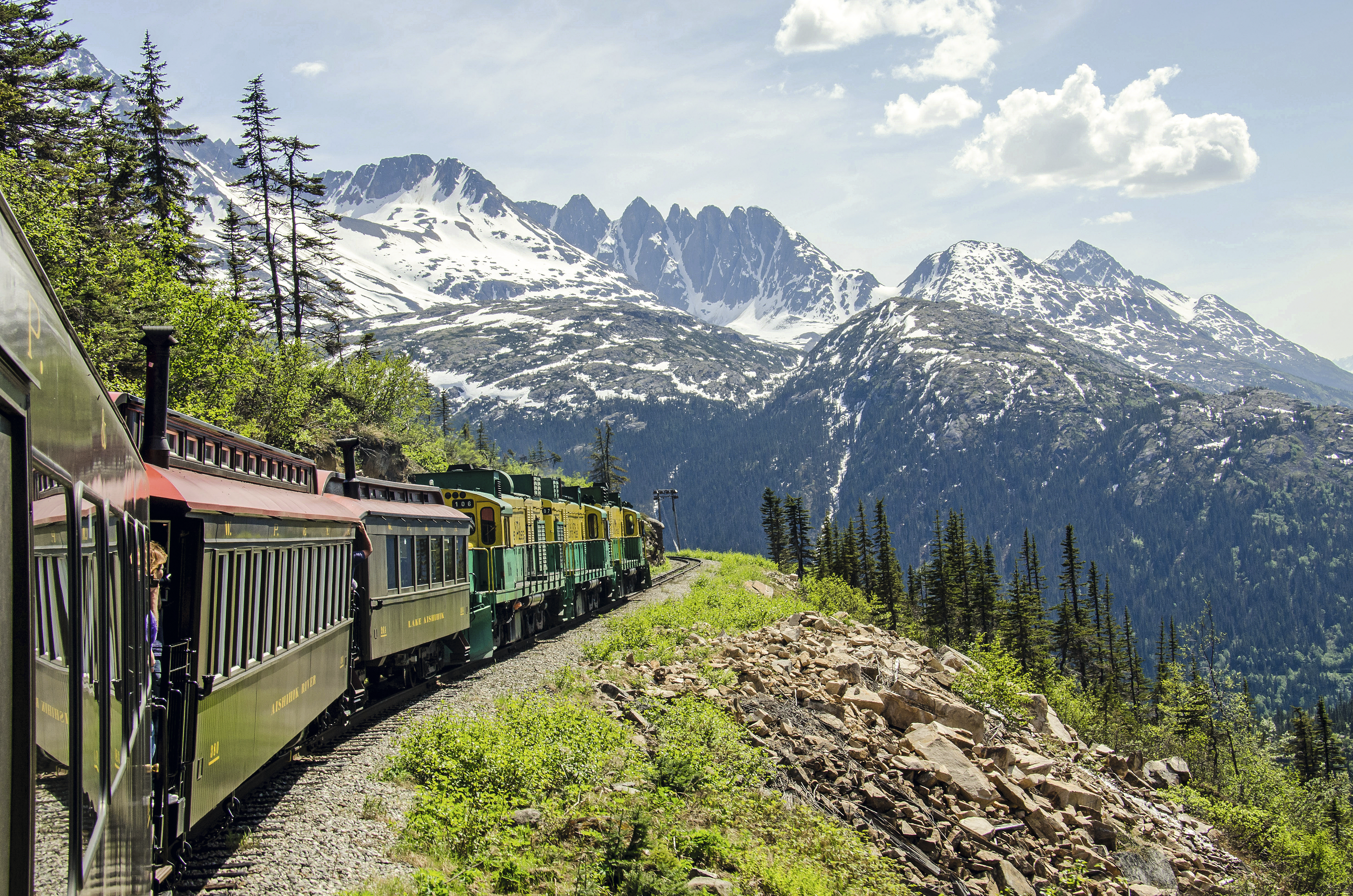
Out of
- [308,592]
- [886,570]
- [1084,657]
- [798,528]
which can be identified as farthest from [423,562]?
[798,528]

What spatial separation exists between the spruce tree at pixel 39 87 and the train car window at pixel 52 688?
32.7m

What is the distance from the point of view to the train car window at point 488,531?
2270 cm

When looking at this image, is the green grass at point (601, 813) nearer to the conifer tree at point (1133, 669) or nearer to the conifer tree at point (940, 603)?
the conifer tree at point (940, 603)

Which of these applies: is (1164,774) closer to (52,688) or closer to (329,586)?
(329,586)

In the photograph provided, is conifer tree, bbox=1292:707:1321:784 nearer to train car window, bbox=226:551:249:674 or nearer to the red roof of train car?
the red roof of train car

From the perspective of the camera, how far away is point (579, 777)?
11719mm

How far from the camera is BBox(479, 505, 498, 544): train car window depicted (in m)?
22.7

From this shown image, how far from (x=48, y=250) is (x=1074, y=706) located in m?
52.3

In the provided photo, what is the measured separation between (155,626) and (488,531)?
53.8 feet

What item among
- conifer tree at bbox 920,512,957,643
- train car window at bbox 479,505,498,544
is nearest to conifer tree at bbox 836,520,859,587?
conifer tree at bbox 920,512,957,643

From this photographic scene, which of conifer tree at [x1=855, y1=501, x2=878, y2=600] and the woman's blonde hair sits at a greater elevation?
the woman's blonde hair

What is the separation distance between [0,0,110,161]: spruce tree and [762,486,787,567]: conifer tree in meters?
74.7

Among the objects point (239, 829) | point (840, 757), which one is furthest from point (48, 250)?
point (840, 757)

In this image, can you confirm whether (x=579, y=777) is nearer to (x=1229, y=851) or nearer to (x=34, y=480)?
(x=34, y=480)
